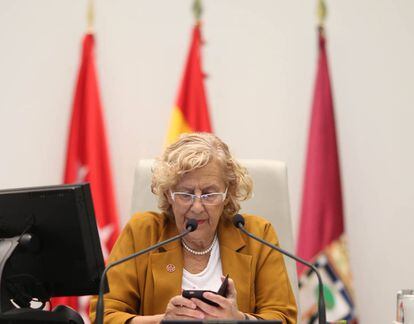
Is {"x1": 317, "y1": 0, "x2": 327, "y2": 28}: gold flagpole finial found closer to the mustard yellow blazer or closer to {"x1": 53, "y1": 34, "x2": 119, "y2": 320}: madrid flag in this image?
{"x1": 53, "y1": 34, "x2": 119, "y2": 320}: madrid flag

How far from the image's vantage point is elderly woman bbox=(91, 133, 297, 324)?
2.00 meters

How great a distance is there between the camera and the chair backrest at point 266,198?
2350 millimetres

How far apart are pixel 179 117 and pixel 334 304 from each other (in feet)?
3.96

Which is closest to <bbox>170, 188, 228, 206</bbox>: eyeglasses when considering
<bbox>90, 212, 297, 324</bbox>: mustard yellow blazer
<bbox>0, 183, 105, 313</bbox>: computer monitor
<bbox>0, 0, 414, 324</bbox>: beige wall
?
<bbox>90, 212, 297, 324</bbox>: mustard yellow blazer

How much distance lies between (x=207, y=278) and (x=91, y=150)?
4.53 ft

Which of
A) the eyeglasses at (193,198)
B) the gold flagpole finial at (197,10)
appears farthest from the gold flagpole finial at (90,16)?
the eyeglasses at (193,198)

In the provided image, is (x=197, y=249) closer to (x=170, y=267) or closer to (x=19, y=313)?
(x=170, y=267)

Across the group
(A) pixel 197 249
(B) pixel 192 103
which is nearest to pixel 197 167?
(A) pixel 197 249

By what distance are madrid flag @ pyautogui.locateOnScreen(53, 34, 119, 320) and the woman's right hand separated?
1551mm

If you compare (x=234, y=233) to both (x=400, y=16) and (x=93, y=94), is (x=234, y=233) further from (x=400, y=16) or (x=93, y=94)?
(x=400, y=16)

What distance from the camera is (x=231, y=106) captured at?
137 inches

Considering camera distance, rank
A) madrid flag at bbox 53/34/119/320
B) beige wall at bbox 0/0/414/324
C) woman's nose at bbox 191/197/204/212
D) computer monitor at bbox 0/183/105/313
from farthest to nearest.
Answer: beige wall at bbox 0/0/414/324 → madrid flag at bbox 53/34/119/320 → woman's nose at bbox 191/197/204/212 → computer monitor at bbox 0/183/105/313

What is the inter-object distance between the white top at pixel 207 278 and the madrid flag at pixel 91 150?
1.21 m

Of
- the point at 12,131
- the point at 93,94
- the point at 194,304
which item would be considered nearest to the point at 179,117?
the point at 93,94
